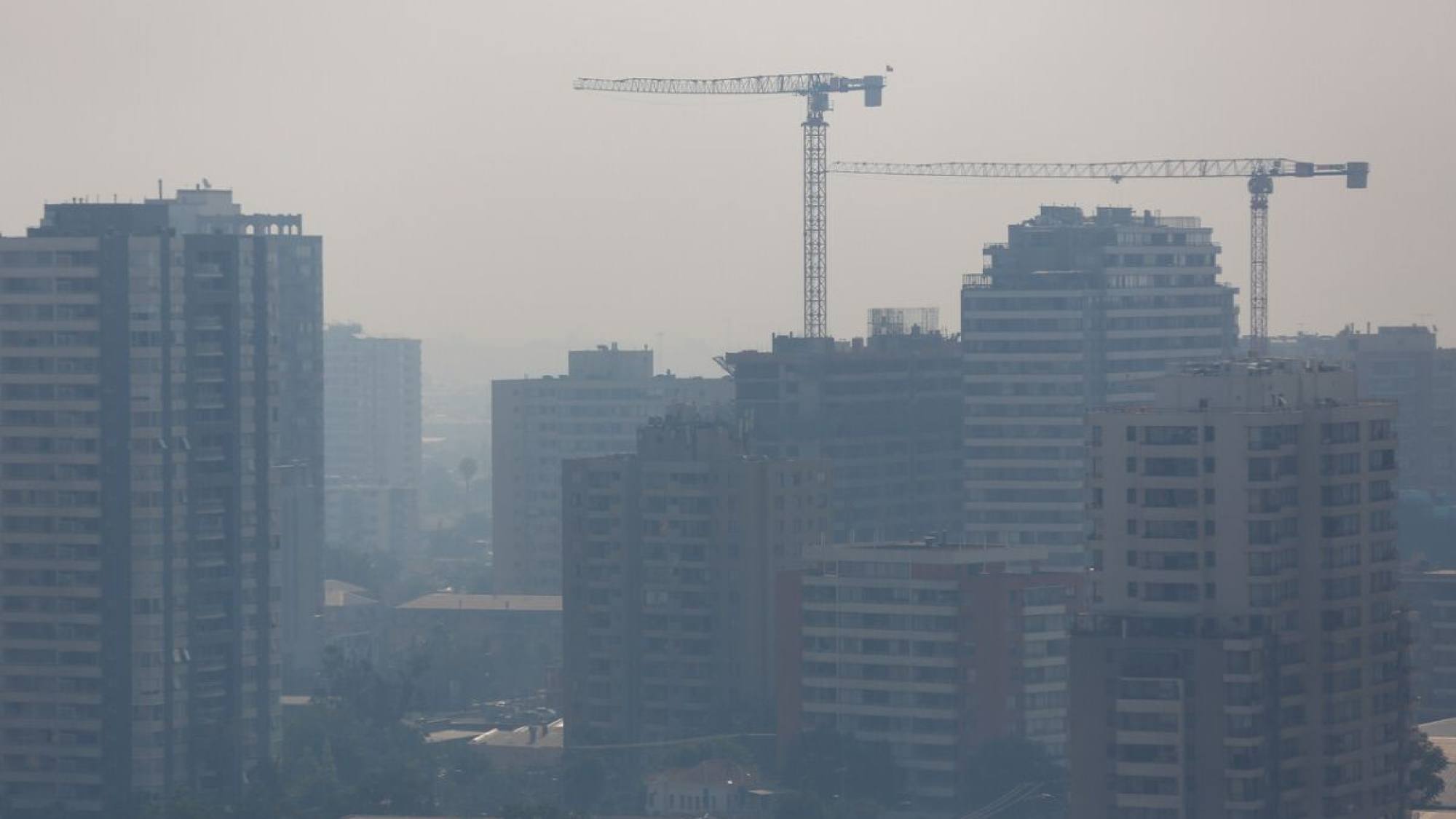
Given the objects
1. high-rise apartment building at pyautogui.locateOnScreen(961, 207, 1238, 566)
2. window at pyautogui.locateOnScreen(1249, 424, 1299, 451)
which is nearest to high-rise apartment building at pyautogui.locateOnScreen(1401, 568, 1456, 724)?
high-rise apartment building at pyautogui.locateOnScreen(961, 207, 1238, 566)

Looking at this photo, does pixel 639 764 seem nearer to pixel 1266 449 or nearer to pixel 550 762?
pixel 550 762

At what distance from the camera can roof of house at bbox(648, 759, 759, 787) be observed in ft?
382

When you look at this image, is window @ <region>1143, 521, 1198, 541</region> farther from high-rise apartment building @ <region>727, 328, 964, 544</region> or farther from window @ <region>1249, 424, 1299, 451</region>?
high-rise apartment building @ <region>727, 328, 964, 544</region>

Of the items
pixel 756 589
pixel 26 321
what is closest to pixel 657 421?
pixel 756 589

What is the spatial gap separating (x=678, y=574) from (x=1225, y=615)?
39.8 meters

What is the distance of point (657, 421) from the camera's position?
131375 mm

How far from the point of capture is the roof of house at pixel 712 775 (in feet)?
382

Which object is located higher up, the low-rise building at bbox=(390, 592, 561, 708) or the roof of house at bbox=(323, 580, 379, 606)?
the roof of house at bbox=(323, 580, 379, 606)

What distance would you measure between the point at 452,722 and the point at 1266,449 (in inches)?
2319

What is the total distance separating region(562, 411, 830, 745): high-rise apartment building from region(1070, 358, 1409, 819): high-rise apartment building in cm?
3547

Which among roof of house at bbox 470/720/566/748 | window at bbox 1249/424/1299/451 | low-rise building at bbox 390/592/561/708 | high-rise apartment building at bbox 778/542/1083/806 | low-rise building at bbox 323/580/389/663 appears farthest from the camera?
low-rise building at bbox 323/580/389/663

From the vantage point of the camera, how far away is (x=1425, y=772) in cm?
10500

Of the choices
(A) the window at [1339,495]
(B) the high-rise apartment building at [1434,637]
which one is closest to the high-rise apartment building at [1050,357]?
(B) the high-rise apartment building at [1434,637]

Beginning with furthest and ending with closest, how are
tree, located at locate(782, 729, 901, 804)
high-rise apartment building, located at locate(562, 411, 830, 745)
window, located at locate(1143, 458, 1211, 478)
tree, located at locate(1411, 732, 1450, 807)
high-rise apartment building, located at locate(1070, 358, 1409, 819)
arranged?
1. high-rise apartment building, located at locate(562, 411, 830, 745)
2. tree, located at locate(782, 729, 901, 804)
3. tree, located at locate(1411, 732, 1450, 807)
4. window, located at locate(1143, 458, 1211, 478)
5. high-rise apartment building, located at locate(1070, 358, 1409, 819)
